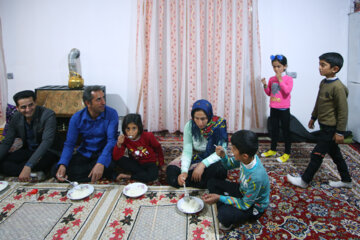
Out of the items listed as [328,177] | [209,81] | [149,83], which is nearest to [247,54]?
[209,81]

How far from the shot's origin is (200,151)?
7.41ft

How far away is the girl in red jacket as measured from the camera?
87.2 inches

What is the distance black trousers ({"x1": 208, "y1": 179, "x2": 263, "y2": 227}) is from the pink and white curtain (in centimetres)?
184

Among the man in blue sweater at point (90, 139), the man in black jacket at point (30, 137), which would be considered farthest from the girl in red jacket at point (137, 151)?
the man in black jacket at point (30, 137)

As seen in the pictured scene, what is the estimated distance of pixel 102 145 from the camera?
7.91ft

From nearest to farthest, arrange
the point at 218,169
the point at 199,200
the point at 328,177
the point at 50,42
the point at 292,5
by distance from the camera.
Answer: the point at 199,200 < the point at 218,169 < the point at 328,177 < the point at 292,5 < the point at 50,42

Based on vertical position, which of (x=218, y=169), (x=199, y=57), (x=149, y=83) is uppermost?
(x=199, y=57)

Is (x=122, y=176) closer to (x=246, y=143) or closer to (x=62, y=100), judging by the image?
(x=246, y=143)

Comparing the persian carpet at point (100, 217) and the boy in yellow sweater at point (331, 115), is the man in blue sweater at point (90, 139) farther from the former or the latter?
the boy in yellow sweater at point (331, 115)

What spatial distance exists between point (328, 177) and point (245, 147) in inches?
53.4

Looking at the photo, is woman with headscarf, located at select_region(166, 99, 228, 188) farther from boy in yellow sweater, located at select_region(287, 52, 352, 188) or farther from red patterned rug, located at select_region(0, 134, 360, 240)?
boy in yellow sweater, located at select_region(287, 52, 352, 188)

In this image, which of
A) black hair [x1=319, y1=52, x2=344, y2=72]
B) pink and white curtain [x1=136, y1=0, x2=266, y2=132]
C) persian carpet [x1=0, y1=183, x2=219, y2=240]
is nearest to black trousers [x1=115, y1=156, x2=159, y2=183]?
persian carpet [x1=0, y1=183, x2=219, y2=240]

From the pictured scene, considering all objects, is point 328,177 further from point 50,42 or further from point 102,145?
point 50,42

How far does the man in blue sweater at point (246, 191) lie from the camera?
1536mm
